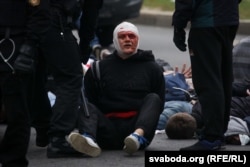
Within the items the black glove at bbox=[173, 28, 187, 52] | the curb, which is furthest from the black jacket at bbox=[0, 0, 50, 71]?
the curb

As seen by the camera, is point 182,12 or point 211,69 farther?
point 211,69

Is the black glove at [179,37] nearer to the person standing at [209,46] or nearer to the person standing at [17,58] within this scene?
the person standing at [209,46]

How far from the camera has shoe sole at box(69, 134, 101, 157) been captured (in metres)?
7.16

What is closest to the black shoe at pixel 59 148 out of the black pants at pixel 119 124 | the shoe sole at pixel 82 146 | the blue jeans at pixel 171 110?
the shoe sole at pixel 82 146

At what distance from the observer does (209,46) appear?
7074 millimetres

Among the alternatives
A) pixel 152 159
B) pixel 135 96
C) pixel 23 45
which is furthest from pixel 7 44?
pixel 135 96

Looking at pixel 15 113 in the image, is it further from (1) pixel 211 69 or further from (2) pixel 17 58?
(1) pixel 211 69

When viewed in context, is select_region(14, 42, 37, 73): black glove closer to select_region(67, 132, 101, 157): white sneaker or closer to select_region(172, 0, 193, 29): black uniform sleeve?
select_region(67, 132, 101, 157): white sneaker

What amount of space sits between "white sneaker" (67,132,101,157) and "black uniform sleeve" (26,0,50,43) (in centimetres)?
108

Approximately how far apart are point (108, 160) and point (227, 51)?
3.80 feet

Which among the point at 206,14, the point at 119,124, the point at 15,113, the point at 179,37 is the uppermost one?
the point at 206,14

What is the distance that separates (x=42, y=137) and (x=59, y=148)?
39 centimetres

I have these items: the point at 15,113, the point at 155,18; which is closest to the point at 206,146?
the point at 15,113

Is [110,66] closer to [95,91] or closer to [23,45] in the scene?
[95,91]
